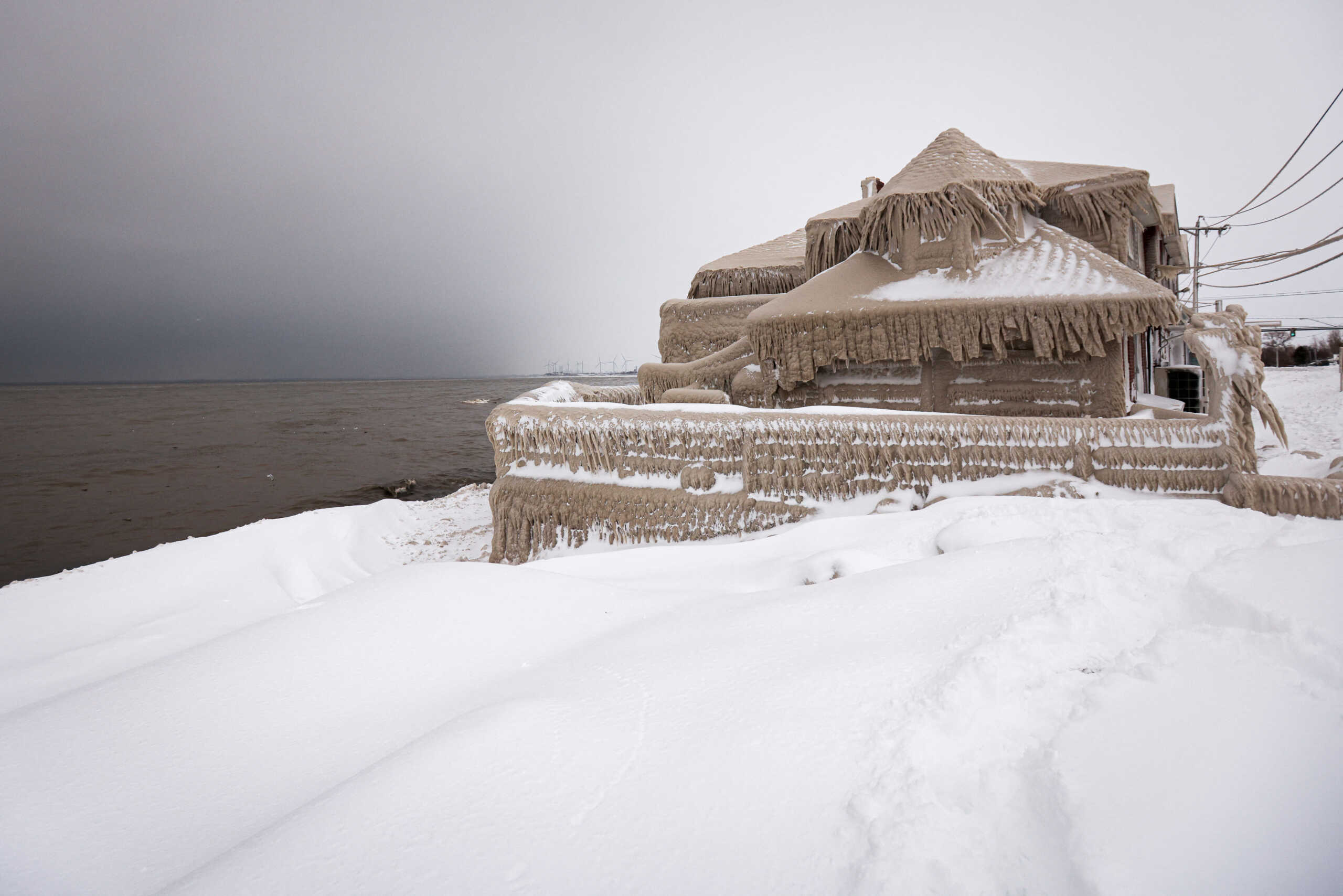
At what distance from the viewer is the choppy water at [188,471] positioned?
290 inches

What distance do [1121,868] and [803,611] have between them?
41.4 inches

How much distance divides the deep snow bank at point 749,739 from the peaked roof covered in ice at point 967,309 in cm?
288

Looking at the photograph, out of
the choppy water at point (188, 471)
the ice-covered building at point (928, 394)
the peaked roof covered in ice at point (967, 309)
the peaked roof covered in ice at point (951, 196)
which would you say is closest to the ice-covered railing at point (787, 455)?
the ice-covered building at point (928, 394)

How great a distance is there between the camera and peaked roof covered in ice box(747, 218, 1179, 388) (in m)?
4.42

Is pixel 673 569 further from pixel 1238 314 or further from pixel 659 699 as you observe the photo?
pixel 1238 314

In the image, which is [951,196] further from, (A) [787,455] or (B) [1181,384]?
(B) [1181,384]

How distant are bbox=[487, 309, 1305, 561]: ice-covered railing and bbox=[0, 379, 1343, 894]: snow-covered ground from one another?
120 centimetres

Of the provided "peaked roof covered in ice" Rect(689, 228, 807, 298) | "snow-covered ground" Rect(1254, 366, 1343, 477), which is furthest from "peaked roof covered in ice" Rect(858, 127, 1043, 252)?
"peaked roof covered in ice" Rect(689, 228, 807, 298)

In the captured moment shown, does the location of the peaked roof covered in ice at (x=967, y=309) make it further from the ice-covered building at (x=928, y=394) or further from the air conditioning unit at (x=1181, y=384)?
the air conditioning unit at (x=1181, y=384)

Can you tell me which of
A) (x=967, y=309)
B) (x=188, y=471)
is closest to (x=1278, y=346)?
(x=967, y=309)

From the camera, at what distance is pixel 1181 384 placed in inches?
475

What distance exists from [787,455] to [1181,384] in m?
12.9

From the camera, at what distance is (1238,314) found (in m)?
3.23

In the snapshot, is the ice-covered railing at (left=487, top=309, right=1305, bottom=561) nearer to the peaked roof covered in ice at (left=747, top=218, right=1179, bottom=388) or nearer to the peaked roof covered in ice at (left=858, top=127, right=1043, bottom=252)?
the peaked roof covered in ice at (left=747, top=218, right=1179, bottom=388)
